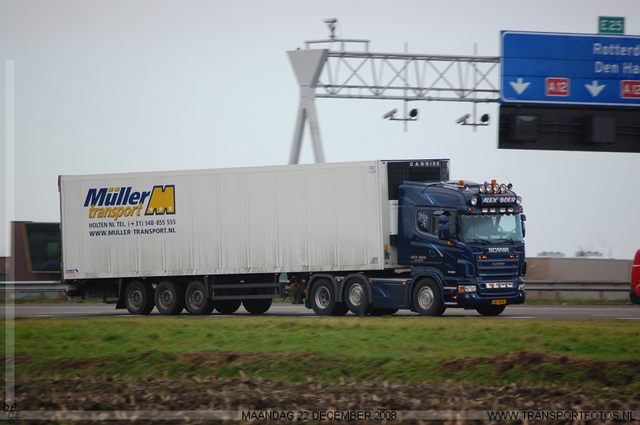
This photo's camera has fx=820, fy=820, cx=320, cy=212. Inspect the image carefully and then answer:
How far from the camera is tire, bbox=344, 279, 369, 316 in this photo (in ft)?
66.8

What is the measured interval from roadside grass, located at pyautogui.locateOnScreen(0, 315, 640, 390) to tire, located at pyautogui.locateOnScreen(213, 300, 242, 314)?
644 cm

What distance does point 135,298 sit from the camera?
23.3 meters

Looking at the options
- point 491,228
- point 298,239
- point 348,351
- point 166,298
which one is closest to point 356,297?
point 298,239

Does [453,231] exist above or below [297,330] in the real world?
above

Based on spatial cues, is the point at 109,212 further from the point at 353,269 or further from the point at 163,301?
the point at 353,269

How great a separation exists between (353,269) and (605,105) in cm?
1030

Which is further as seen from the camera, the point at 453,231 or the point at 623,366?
the point at 453,231

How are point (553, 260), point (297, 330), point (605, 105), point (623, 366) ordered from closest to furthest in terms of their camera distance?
point (623, 366) → point (297, 330) → point (605, 105) → point (553, 260)

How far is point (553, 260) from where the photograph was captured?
41.0m

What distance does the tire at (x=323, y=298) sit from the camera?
20.9 metres

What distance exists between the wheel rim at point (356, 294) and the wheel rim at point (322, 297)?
0.74 m

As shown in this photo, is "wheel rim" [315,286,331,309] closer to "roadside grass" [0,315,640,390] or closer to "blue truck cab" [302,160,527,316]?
"blue truck cab" [302,160,527,316]

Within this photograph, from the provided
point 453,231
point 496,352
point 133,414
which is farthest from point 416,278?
point 133,414

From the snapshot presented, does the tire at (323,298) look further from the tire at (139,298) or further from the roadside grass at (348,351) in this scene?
the tire at (139,298)
